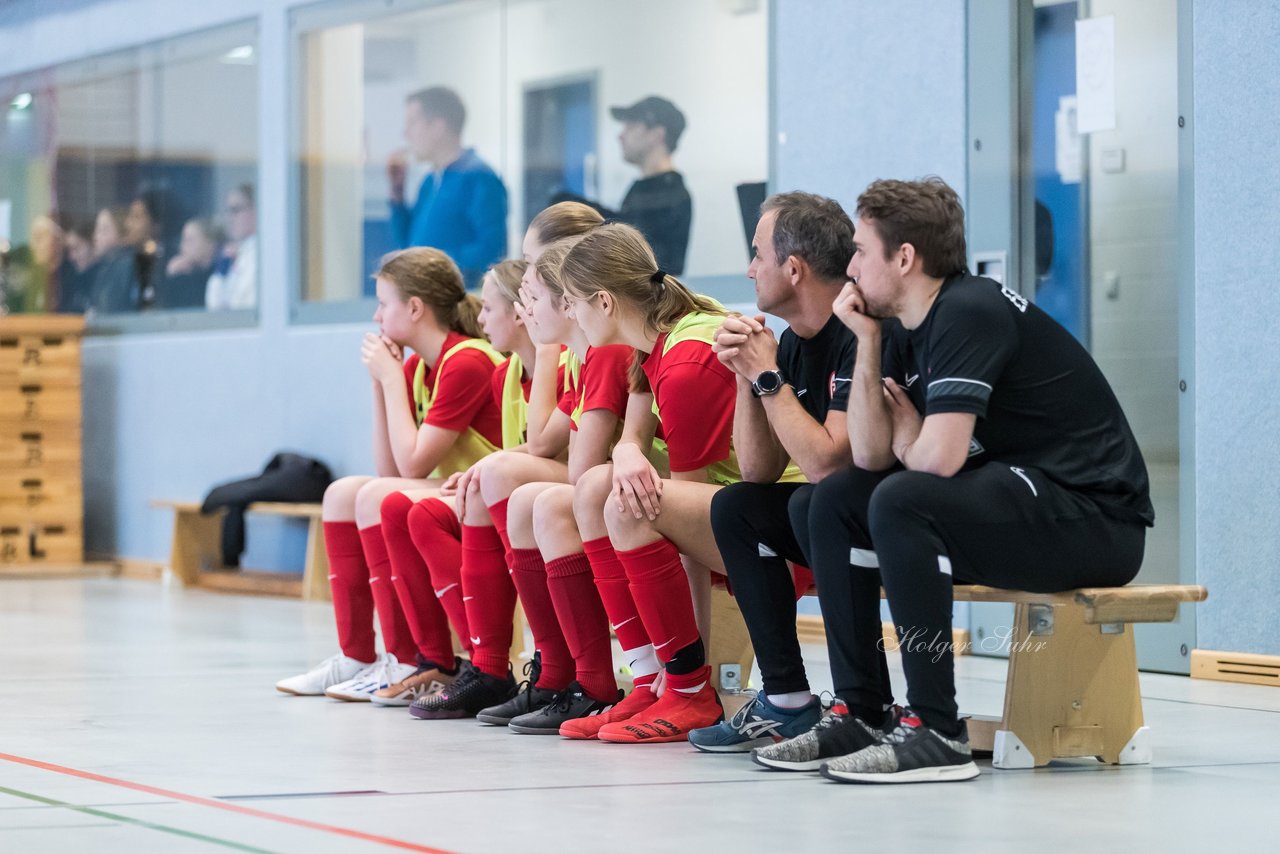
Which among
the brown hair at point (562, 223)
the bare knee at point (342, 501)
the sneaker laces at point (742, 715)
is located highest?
the brown hair at point (562, 223)

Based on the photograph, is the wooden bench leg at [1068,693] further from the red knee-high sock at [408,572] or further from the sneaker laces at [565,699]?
the red knee-high sock at [408,572]

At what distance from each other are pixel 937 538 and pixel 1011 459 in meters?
0.24

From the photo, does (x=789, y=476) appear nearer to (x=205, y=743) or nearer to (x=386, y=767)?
(x=386, y=767)

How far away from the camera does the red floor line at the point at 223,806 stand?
259 centimetres

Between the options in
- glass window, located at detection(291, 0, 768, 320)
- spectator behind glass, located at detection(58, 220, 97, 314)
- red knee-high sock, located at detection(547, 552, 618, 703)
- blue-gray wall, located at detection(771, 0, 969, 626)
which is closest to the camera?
red knee-high sock, located at detection(547, 552, 618, 703)

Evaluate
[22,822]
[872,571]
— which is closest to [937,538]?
[872,571]

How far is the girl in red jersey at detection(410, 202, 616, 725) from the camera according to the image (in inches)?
156

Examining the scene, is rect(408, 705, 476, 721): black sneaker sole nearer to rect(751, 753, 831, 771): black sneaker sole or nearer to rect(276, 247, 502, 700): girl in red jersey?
rect(276, 247, 502, 700): girl in red jersey

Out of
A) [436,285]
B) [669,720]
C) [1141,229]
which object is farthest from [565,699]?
[1141,229]

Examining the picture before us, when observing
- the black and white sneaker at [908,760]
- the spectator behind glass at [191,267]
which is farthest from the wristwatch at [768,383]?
the spectator behind glass at [191,267]

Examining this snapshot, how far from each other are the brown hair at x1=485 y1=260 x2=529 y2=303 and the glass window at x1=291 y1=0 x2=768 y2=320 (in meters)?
2.22

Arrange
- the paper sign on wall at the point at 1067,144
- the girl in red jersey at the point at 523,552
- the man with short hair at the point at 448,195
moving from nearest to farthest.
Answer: the girl in red jersey at the point at 523,552, the paper sign on wall at the point at 1067,144, the man with short hair at the point at 448,195

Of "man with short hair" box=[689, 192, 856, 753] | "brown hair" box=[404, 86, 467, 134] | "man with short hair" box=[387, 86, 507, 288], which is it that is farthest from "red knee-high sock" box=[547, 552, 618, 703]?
"brown hair" box=[404, 86, 467, 134]

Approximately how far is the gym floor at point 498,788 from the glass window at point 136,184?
15.7 feet
